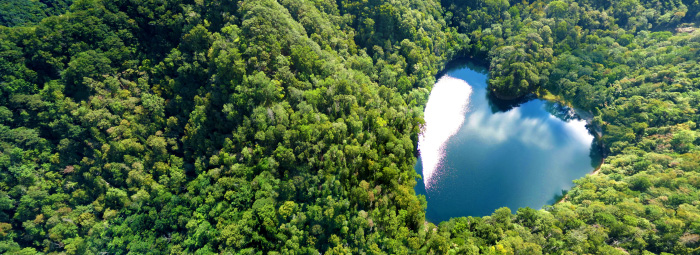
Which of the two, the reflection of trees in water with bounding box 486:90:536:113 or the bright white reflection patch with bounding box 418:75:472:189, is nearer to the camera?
the bright white reflection patch with bounding box 418:75:472:189

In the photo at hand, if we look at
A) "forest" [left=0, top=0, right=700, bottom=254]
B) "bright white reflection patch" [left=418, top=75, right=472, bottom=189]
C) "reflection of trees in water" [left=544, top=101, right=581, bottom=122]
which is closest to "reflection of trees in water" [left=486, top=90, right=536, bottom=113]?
"reflection of trees in water" [left=544, top=101, right=581, bottom=122]

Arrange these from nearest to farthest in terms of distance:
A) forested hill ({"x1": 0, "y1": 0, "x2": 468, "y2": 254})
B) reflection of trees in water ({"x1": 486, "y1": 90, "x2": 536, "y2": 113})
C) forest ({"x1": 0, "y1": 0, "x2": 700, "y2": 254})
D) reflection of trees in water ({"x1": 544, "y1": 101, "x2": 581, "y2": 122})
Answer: forest ({"x1": 0, "y1": 0, "x2": 700, "y2": 254})
forested hill ({"x1": 0, "y1": 0, "x2": 468, "y2": 254})
reflection of trees in water ({"x1": 544, "y1": 101, "x2": 581, "y2": 122})
reflection of trees in water ({"x1": 486, "y1": 90, "x2": 536, "y2": 113})

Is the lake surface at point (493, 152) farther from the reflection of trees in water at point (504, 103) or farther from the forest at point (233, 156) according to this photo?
the forest at point (233, 156)

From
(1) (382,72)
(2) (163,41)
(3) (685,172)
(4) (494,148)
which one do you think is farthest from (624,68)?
(2) (163,41)

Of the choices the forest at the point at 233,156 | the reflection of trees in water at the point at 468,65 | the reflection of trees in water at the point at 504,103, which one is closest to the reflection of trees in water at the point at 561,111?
the reflection of trees in water at the point at 504,103

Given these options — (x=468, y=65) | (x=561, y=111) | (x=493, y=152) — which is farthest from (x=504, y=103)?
(x=493, y=152)

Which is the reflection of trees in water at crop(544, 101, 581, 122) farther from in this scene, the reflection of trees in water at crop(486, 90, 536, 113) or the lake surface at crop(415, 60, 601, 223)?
the reflection of trees in water at crop(486, 90, 536, 113)

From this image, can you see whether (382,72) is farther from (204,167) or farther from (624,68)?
(624,68)
